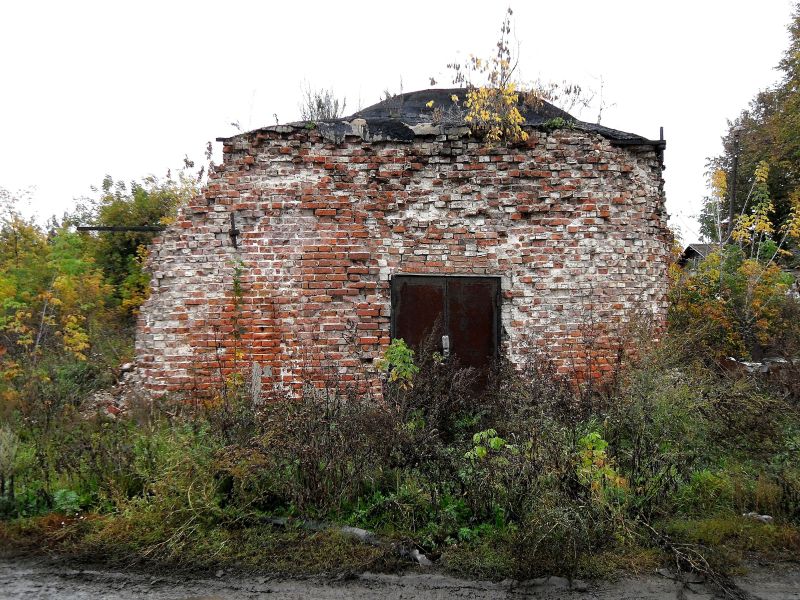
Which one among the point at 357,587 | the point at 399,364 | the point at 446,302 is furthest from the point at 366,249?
the point at 357,587

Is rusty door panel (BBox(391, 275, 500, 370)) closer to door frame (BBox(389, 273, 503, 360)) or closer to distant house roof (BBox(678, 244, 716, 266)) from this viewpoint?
door frame (BBox(389, 273, 503, 360))

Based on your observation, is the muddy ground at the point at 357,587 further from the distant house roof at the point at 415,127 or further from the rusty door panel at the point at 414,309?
the distant house roof at the point at 415,127

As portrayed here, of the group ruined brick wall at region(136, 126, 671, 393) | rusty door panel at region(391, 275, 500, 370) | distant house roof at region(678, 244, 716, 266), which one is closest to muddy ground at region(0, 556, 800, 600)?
ruined brick wall at region(136, 126, 671, 393)

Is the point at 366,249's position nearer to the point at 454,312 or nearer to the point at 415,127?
the point at 454,312

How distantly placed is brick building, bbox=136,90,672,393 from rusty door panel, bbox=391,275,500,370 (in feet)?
0.06

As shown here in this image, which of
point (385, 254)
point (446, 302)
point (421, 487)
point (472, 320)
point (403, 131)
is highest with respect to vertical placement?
point (403, 131)

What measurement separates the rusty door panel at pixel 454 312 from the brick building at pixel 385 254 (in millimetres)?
17

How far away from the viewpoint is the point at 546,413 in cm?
428

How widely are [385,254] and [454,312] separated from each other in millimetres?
1077

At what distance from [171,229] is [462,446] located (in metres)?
4.29

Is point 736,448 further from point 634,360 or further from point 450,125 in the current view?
point 450,125

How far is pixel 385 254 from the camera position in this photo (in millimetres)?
6117

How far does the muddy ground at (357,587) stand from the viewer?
310 cm

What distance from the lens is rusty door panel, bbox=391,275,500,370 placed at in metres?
6.07
